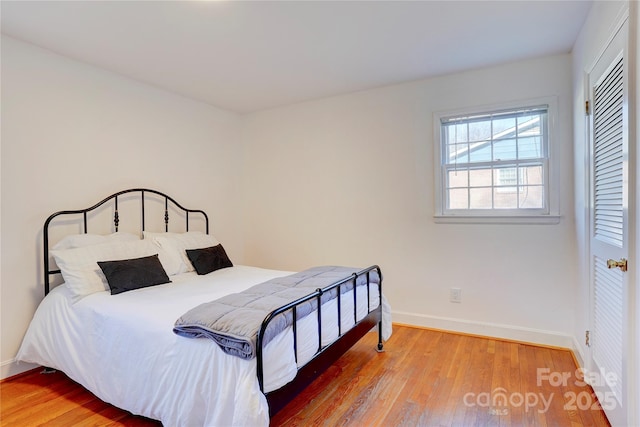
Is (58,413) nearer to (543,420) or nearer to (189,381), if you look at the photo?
(189,381)

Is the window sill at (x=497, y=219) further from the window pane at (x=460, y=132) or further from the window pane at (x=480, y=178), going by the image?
the window pane at (x=460, y=132)

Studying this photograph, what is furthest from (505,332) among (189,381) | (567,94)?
(189,381)

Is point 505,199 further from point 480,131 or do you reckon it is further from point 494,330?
point 494,330

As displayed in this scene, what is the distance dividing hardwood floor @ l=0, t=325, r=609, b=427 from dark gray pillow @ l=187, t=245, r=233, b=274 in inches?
46.6

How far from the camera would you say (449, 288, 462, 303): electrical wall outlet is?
327 cm

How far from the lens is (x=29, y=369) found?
256cm

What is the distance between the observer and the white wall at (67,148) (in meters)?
2.46

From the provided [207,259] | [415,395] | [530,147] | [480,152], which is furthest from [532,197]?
[207,259]

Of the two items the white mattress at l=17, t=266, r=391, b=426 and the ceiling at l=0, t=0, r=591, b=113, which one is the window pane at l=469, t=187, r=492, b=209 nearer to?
the ceiling at l=0, t=0, r=591, b=113

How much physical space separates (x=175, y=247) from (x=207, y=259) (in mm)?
309

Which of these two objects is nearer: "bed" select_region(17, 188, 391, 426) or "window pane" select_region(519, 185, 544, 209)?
"bed" select_region(17, 188, 391, 426)

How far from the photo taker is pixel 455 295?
3283 millimetres

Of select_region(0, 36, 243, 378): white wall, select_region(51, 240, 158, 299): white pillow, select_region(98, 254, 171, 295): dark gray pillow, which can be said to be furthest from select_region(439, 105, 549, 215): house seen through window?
select_region(51, 240, 158, 299): white pillow

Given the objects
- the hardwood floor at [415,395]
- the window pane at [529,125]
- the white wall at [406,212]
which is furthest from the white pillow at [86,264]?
the window pane at [529,125]
